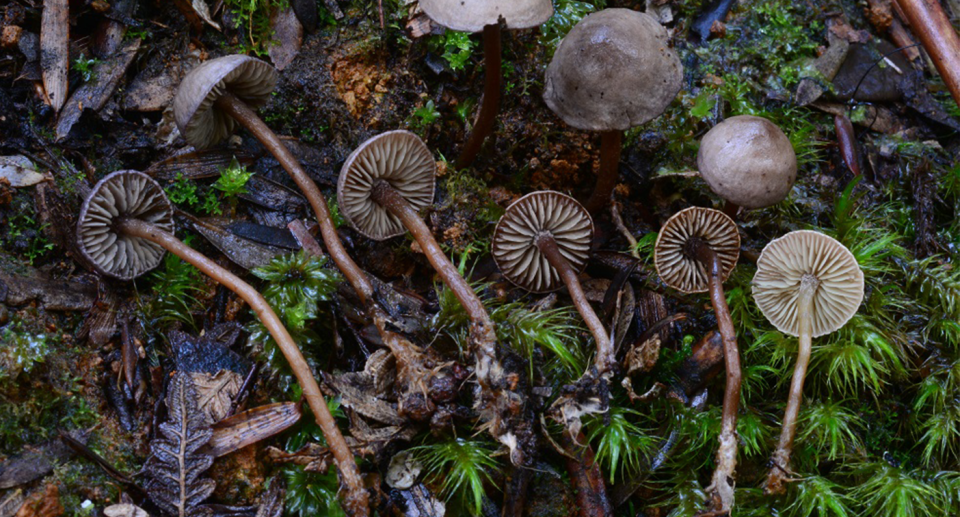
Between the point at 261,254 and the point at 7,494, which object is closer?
the point at 7,494

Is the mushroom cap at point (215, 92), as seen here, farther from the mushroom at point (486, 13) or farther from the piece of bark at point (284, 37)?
the mushroom at point (486, 13)

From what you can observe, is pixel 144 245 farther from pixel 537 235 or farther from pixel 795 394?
pixel 795 394

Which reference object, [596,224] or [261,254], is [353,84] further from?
[596,224]

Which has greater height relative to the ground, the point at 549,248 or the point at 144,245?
the point at 144,245

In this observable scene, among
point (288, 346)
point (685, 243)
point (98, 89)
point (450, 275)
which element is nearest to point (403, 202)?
point (450, 275)

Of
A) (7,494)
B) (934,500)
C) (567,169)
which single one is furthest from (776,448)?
(7,494)

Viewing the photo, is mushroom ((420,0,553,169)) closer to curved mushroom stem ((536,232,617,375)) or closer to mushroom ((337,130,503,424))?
mushroom ((337,130,503,424))
